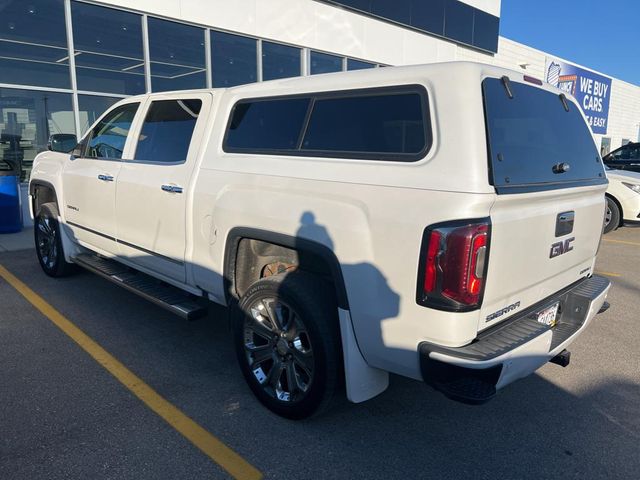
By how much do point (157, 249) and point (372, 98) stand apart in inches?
85.3

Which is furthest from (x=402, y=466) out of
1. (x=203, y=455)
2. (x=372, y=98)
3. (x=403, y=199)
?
(x=372, y=98)

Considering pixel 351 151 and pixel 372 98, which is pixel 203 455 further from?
pixel 372 98

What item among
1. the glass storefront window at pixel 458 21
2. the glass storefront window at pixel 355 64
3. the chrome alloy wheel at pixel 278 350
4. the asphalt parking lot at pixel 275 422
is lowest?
the asphalt parking lot at pixel 275 422

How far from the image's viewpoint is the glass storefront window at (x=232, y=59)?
11.5 meters

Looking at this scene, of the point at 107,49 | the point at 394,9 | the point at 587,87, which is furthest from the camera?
the point at 587,87

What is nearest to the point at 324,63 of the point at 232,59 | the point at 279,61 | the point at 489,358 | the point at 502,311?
the point at 279,61

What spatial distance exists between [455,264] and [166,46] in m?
10.5

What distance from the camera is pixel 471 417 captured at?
3082mm

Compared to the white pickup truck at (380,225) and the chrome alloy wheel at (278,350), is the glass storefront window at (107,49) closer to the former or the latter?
the white pickup truck at (380,225)

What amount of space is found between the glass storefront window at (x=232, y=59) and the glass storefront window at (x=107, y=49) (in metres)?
1.74

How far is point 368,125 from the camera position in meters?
2.66

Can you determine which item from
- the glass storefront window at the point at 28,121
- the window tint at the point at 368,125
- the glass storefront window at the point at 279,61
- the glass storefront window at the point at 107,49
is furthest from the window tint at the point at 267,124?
the glass storefront window at the point at 279,61

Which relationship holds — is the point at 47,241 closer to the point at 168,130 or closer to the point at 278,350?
the point at 168,130

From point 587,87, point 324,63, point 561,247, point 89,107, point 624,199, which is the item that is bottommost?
point 624,199
